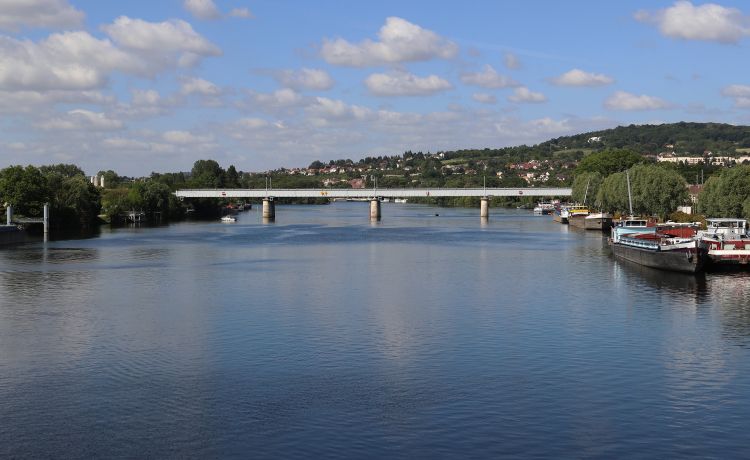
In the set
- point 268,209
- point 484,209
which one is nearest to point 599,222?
point 484,209

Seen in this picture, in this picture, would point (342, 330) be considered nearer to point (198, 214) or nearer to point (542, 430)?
point (542, 430)

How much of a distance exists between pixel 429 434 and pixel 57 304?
29041 mm

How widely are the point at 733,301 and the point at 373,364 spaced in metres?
25.4

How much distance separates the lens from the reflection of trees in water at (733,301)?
37.6m

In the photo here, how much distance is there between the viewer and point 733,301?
4681 cm

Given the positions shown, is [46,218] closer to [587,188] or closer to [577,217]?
[577,217]

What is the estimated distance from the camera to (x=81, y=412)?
2481 cm

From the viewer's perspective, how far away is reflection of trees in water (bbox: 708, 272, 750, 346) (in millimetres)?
37606

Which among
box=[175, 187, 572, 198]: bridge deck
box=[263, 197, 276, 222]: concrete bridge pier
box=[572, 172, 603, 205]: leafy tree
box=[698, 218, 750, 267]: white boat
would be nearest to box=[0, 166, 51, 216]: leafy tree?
box=[263, 197, 276, 222]: concrete bridge pier

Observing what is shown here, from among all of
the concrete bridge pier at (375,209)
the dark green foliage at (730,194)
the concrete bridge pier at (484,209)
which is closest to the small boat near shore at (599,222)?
the dark green foliage at (730,194)

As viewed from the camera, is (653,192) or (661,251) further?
(653,192)

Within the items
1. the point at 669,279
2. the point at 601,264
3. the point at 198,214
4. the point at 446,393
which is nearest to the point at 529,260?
the point at 601,264

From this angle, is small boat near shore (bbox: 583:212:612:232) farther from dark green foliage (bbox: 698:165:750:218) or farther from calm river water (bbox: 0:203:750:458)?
calm river water (bbox: 0:203:750:458)

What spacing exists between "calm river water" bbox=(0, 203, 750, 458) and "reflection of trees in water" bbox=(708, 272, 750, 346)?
0.72 feet
